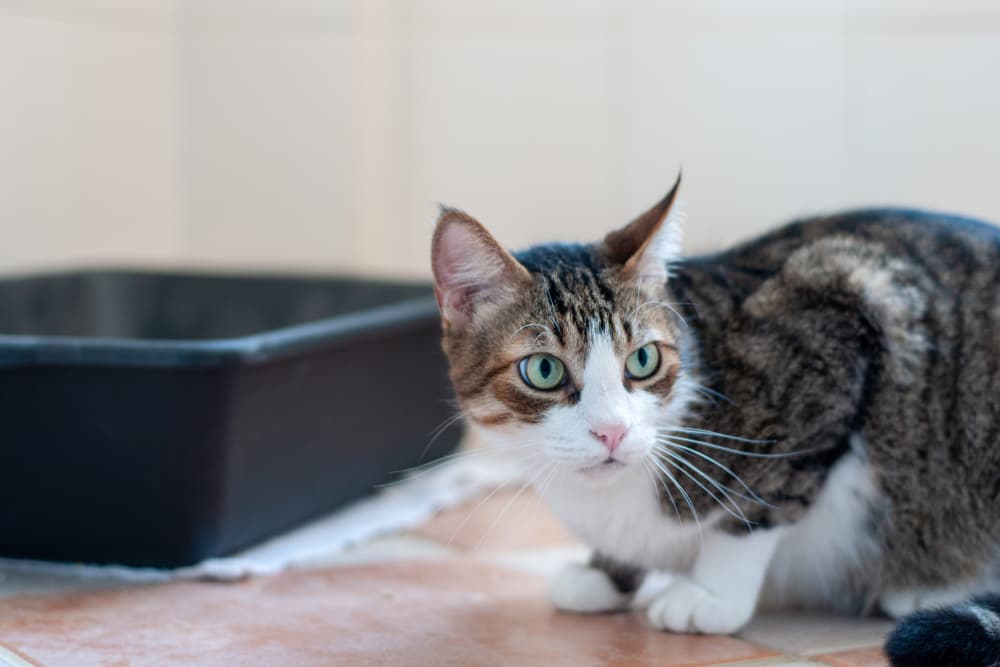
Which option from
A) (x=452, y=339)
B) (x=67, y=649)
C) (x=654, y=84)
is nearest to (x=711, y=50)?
(x=654, y=84)

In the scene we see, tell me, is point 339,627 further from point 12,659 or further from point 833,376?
point 833,376

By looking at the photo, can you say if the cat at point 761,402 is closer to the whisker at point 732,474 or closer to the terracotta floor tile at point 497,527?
the whisker at point 732,474

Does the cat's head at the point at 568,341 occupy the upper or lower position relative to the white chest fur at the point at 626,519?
upper

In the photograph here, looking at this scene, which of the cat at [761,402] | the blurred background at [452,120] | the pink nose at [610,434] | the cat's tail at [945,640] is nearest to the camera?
the cat's tail at [945,640]

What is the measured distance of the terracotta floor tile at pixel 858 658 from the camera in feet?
4.38

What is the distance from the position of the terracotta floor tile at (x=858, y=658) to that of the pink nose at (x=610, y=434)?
0.34 metres

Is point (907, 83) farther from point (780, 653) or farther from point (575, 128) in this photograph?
point (780, 653)

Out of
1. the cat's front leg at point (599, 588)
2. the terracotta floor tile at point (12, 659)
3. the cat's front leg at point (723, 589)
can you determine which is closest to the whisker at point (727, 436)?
the cat's front leg at point (723, 589)

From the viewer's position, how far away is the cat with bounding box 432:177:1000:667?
141 centimetres

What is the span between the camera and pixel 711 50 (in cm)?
234

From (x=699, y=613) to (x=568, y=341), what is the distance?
0.36 meters

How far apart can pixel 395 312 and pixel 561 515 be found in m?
0.63

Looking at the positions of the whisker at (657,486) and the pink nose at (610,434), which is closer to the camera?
the pink nose at (610,434)

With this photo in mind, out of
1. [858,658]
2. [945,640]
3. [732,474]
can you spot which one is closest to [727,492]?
[732,474]
